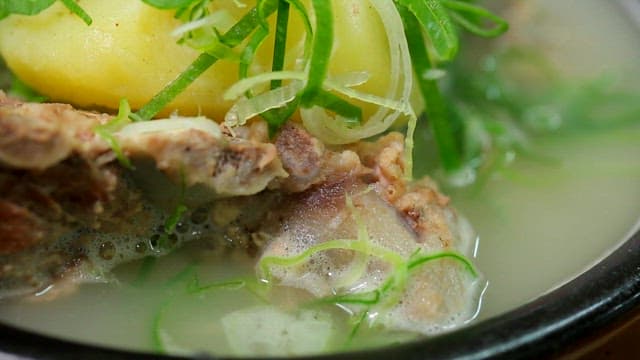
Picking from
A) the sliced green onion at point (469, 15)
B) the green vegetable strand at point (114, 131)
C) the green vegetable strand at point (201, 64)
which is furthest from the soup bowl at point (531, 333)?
the sliced green onion at point (469, 15)

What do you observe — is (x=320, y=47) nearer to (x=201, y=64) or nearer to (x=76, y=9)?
(x=201, y=64)

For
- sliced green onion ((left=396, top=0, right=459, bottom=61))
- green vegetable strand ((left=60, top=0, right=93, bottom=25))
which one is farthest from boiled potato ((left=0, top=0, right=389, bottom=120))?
sliced green onion ((left=396, top=0, right=459, bottom=61))

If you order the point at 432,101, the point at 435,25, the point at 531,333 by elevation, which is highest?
the point at 435,25

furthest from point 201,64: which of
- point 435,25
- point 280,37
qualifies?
point 435,25

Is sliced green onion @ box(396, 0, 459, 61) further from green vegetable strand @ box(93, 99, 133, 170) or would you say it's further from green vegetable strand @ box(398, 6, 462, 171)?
green vegetable strand @ box(93, 99, 133, 170)

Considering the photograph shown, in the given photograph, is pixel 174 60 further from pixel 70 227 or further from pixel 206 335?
pixel 206 335

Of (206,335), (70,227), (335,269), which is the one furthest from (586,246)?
(70,227)

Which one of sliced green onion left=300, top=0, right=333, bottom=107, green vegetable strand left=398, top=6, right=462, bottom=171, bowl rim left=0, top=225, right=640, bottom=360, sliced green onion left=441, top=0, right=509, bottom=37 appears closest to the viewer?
bowl rim left=0, top=225, right=640, bottom=360
